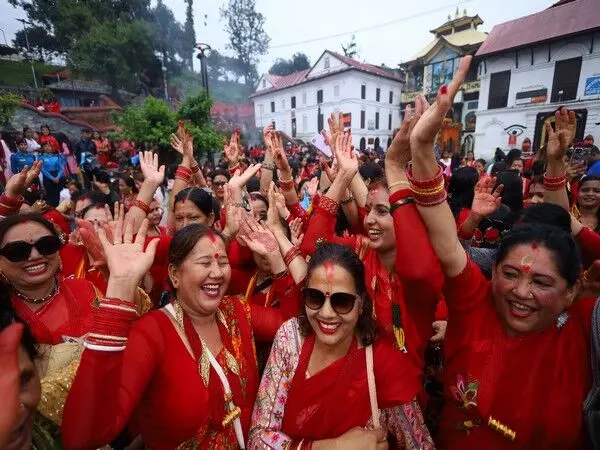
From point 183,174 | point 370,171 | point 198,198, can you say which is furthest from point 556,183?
point 183,174

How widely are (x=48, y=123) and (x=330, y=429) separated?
22.5 m

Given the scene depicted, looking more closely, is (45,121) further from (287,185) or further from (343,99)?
(343,99)

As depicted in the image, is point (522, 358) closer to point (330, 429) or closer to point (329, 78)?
point (330, 429)

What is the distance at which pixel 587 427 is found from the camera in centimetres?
143

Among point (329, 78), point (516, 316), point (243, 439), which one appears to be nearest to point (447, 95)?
point (516, 316)

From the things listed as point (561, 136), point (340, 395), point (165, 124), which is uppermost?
point (165, 124)

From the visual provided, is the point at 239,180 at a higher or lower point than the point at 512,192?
higher

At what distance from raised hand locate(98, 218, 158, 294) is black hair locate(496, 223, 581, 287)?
64.2 inches

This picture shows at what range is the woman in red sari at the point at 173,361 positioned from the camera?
1184 millimetres

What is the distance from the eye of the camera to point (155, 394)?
1505mm

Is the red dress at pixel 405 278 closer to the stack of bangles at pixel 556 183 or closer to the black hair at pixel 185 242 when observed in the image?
the black hair at pixel 185 242

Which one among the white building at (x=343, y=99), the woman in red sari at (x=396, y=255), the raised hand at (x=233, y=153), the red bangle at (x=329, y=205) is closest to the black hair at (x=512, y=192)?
the woman in red sari at (x=396, y=255)

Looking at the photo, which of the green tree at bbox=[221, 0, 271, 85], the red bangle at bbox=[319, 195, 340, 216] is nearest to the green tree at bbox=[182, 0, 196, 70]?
the green tree at bbox=[221, 0, 271, 85]

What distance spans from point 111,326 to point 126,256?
1.03 feet
